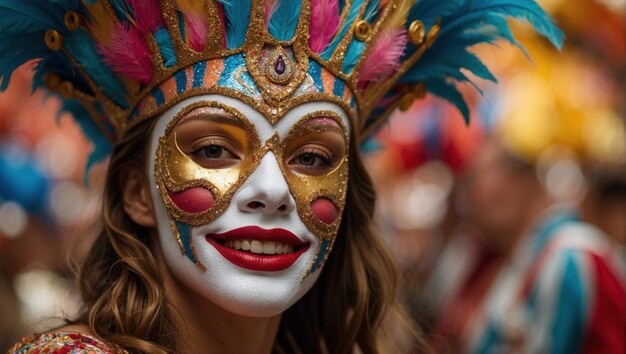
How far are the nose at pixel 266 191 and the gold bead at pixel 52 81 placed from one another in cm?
78

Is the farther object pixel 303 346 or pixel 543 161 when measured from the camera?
pixel 543 161

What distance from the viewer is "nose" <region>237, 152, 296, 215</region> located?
2.72m

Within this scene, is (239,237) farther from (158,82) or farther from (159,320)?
(158,82)

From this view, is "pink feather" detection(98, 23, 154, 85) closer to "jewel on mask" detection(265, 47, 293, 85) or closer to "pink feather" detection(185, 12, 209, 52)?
"pink feather" detection(185, 12, 209, 52)

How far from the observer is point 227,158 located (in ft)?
9.16

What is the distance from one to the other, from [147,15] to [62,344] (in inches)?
37.5

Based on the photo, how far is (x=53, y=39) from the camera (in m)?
2.95

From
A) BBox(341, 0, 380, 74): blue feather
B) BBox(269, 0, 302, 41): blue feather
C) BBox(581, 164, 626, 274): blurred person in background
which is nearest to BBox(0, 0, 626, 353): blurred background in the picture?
BBox(581, 164, 626, 274): blurred person in background

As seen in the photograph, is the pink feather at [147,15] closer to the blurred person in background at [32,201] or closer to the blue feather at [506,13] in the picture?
the blue feather at [506,13]

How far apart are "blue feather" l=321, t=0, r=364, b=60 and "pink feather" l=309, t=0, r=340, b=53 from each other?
0.04 ft

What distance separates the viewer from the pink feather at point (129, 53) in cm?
288

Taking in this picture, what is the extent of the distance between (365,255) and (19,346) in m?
1.19

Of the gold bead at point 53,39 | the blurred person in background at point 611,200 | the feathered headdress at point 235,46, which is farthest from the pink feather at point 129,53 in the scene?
the blurred person in background at point 611,200

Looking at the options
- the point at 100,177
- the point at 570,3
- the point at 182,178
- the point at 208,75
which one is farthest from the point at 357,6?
the point at 570,3
